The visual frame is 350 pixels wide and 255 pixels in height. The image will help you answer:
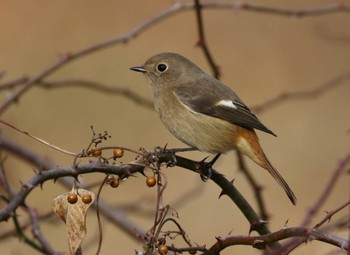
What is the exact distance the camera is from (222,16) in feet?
37.6

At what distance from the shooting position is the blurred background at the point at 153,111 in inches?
326

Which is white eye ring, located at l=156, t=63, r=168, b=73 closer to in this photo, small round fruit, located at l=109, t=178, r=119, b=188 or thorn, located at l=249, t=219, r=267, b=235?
thorn, located at l=249, t=219, r=267, b=235

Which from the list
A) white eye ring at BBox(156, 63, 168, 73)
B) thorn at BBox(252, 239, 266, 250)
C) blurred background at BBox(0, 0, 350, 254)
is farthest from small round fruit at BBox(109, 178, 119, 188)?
blurred background at BBox(0, 0, 350, 254)

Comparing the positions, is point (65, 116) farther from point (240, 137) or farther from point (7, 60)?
point (240, 137)

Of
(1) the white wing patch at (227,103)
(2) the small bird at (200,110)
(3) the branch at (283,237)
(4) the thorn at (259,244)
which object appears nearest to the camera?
(3) the branch at (283,237)

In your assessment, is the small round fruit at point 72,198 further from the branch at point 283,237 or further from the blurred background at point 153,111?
the blurred background at point 153,111

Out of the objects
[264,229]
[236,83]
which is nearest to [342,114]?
[236,83]

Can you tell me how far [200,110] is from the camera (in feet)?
15.7

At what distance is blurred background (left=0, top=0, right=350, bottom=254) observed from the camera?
8.27 metres

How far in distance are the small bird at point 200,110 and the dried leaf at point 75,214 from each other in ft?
5.82

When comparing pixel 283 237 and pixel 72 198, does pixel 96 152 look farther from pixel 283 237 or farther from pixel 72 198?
pixel 283 237

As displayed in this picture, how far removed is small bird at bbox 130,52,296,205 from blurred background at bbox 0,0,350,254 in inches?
101

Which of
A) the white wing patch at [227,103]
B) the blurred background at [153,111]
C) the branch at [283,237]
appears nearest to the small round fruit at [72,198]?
the branch at [283,237]

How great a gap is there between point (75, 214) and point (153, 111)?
246 inches
